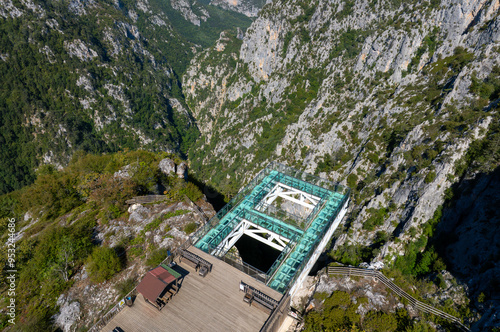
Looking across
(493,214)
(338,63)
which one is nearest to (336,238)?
(493,214)

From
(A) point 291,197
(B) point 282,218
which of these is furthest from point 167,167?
(B) point 282,218

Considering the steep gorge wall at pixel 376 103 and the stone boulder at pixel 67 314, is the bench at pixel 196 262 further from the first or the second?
the steep gorge wall at pixel 376 103

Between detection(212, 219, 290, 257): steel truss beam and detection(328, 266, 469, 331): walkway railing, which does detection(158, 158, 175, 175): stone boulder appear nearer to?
detection(212, 219, 290, 257): steel truss beam

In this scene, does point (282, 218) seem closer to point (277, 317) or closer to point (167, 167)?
point (277, 317)

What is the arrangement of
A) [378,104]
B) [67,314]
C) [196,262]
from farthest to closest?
[378,104] → [67,314] → [196,262]

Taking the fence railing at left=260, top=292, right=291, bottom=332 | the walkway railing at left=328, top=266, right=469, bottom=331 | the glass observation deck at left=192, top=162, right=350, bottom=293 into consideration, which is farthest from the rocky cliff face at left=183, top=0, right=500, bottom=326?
the fence railing at left=260, top=292, right=291, bottom=332
